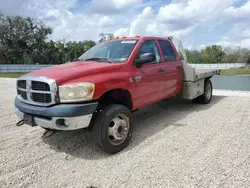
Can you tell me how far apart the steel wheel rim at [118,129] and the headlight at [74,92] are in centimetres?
68

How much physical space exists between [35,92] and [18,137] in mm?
Result: 1429

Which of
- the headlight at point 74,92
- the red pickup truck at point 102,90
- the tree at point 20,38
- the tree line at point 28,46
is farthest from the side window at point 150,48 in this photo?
the tree at point 20,38

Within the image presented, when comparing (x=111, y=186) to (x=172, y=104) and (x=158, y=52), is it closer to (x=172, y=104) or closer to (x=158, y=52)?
(x=158, y=52)

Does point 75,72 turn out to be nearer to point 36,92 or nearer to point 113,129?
point 36,92

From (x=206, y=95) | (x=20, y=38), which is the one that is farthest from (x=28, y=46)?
(x=206, y=95)

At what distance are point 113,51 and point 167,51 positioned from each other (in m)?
1.50

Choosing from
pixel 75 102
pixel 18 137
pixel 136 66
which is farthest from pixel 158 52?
pixel 18 137

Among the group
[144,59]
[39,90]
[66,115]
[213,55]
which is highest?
[213,55]

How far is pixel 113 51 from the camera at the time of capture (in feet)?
15.0

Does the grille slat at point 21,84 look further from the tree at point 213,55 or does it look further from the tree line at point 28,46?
the tree at point 213,55

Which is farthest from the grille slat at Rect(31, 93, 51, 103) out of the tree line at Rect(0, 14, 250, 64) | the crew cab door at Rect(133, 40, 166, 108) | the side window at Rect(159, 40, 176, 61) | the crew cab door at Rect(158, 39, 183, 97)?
the tree line at Rect(0, 14, 250, 64)

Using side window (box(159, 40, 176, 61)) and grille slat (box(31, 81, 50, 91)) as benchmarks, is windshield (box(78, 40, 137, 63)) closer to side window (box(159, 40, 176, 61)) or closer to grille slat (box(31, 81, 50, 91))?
side window (box(159, 40, 176, 61))

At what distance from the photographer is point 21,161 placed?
344 centimetres

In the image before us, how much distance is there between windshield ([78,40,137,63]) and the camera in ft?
14.1
